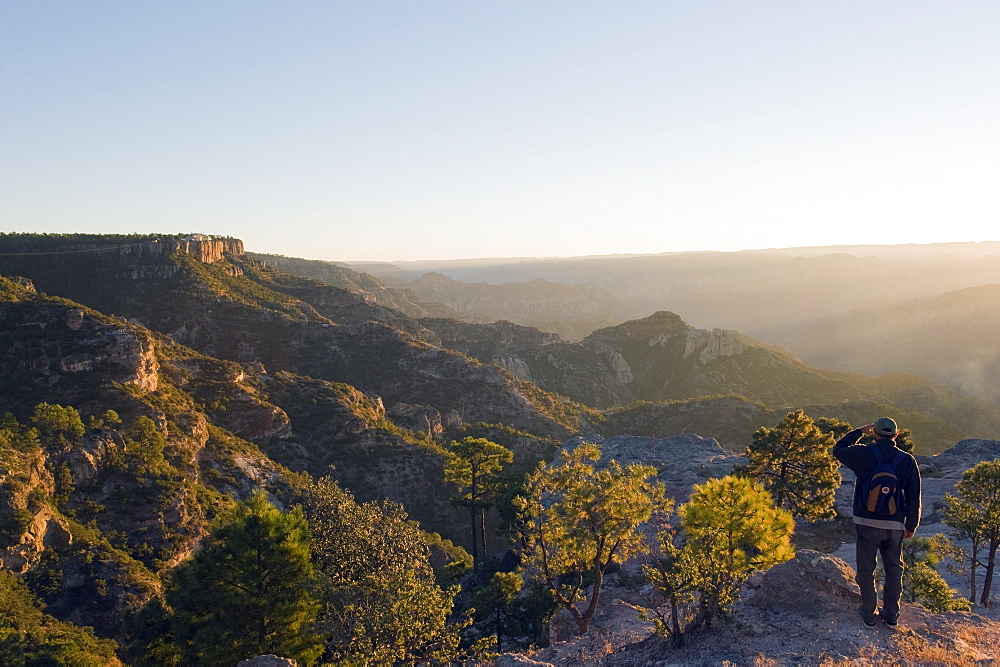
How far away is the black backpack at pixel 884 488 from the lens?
10781mm

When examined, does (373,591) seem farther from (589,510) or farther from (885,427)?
(885,427)

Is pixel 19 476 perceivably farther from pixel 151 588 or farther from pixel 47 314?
pixel 47 314

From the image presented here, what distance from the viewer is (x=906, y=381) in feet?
436

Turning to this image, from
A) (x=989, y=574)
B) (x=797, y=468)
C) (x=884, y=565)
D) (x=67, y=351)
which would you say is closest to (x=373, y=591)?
(x=884, y=565)

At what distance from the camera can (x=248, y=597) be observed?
1906 cm

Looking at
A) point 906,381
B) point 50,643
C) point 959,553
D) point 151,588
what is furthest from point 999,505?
point 906,381

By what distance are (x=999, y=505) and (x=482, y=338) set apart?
131 metres

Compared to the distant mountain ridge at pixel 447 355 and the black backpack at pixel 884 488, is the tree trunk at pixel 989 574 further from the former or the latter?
the distant mountain ridge at pixel 447 355

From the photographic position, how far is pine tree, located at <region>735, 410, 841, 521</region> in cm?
2953

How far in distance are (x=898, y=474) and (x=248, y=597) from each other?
65.7 ft

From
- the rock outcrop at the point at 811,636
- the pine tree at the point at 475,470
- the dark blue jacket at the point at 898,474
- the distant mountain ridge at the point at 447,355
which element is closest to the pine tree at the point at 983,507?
the rock outcrop at the point at 811,636

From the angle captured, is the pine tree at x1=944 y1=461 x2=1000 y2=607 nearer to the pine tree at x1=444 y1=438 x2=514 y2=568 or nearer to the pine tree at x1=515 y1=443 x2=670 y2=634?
the pine tree at x1=515 y1=443 x2=670 y2=634

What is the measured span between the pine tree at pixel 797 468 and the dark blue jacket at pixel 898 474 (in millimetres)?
20563

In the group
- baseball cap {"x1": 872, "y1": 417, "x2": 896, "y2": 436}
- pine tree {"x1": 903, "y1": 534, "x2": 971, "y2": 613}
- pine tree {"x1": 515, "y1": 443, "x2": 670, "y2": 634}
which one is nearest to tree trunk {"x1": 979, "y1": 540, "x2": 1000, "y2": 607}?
pine tree {"x1": 903, "y1": 534, "x2": 971, "y2": 613}
